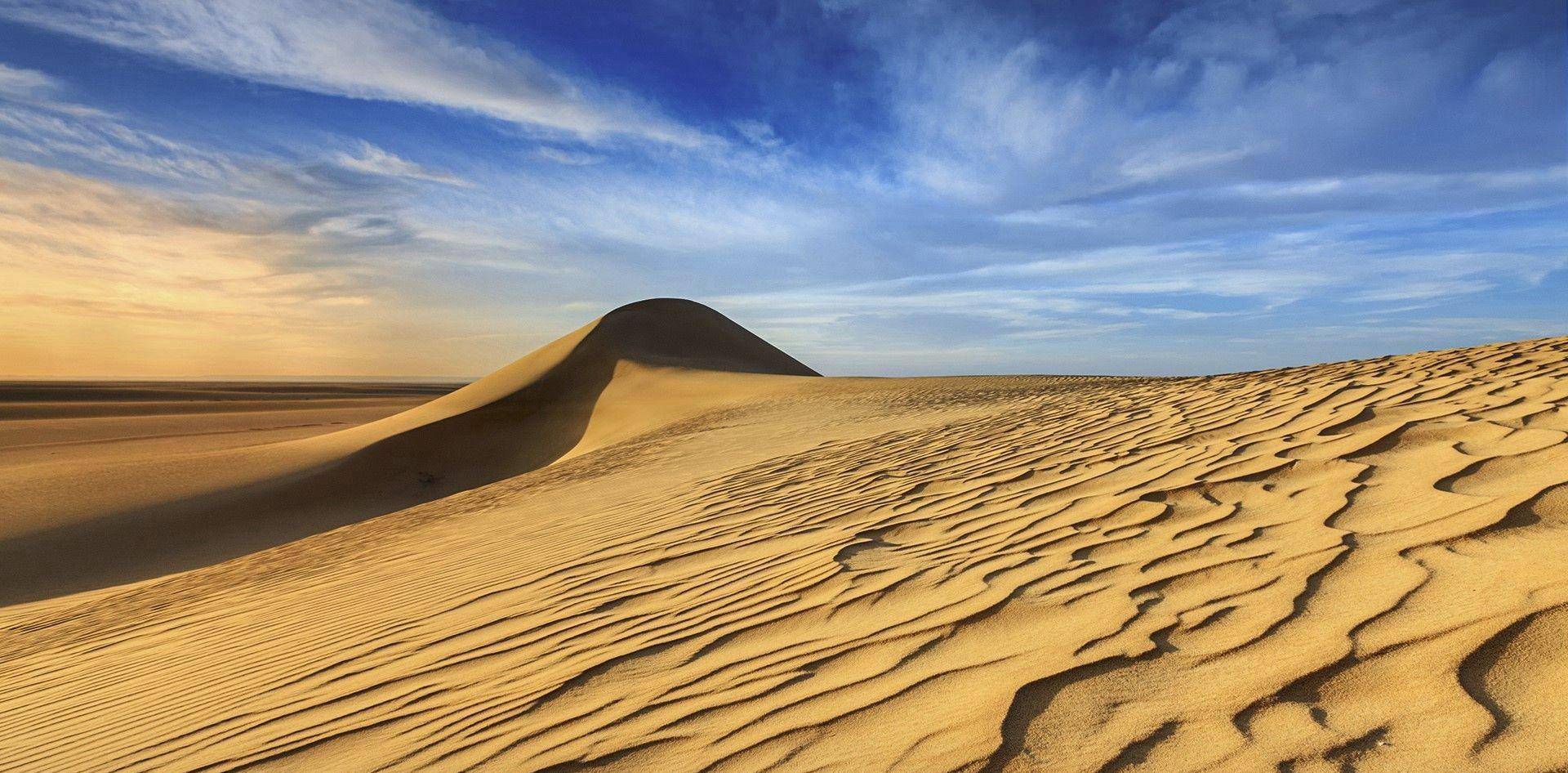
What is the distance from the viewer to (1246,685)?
172cm

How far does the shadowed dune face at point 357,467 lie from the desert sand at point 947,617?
3867mm

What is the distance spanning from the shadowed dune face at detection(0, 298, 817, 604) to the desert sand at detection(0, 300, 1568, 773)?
3867 millimetres

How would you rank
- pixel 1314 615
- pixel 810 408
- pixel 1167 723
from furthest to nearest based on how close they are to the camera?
pixel 810 408 < pixel 1314 615 < pixel 1167 723

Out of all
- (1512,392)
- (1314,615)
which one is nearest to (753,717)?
(1314,615)

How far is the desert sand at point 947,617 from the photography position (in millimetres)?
1681

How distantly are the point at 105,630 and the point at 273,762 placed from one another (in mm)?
4685

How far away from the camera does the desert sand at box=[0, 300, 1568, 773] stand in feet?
5.51

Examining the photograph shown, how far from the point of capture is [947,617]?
2449 mm

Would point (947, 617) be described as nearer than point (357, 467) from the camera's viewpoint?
Yes

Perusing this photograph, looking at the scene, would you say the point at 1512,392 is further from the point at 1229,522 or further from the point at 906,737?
the point at 906,737

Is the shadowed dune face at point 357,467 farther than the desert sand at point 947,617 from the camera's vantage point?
Yes

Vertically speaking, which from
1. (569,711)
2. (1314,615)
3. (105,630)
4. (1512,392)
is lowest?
(105,630)

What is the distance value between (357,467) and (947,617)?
51.8ft

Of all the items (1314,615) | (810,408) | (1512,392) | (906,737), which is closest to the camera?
(906,737)
